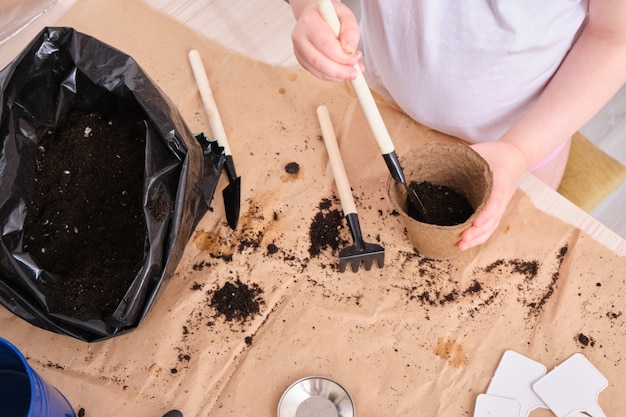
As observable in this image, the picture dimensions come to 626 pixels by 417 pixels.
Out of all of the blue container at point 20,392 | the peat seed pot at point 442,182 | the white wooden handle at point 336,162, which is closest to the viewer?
the blue container at point 20,392

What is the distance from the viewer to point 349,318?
82cm

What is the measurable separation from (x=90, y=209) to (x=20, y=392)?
0.88 ft

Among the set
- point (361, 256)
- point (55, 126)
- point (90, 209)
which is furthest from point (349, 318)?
point (55, 126)

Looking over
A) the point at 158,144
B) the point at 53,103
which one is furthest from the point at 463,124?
the point at 53,103

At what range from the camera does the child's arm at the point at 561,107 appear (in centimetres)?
78

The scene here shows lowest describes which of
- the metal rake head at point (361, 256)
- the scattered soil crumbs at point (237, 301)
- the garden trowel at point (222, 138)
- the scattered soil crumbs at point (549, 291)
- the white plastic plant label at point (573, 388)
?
the white plastic plant label at point (573, 388)

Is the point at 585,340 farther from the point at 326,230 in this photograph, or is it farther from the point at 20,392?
the point at 20,392

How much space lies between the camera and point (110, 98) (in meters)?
0.84

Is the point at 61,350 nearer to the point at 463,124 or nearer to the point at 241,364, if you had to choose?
the point at 241,364

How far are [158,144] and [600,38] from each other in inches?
26.2

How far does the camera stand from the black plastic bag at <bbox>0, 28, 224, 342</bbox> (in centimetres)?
74

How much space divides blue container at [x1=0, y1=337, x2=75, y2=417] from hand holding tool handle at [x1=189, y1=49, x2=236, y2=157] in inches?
17.3

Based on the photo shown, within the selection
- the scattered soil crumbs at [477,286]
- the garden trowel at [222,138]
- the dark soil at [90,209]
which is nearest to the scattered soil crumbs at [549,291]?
the scattered soil crumbs at [477,286]

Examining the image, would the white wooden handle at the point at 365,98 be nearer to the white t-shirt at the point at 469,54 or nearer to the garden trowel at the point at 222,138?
the white t-shirt at the point at 469,54
